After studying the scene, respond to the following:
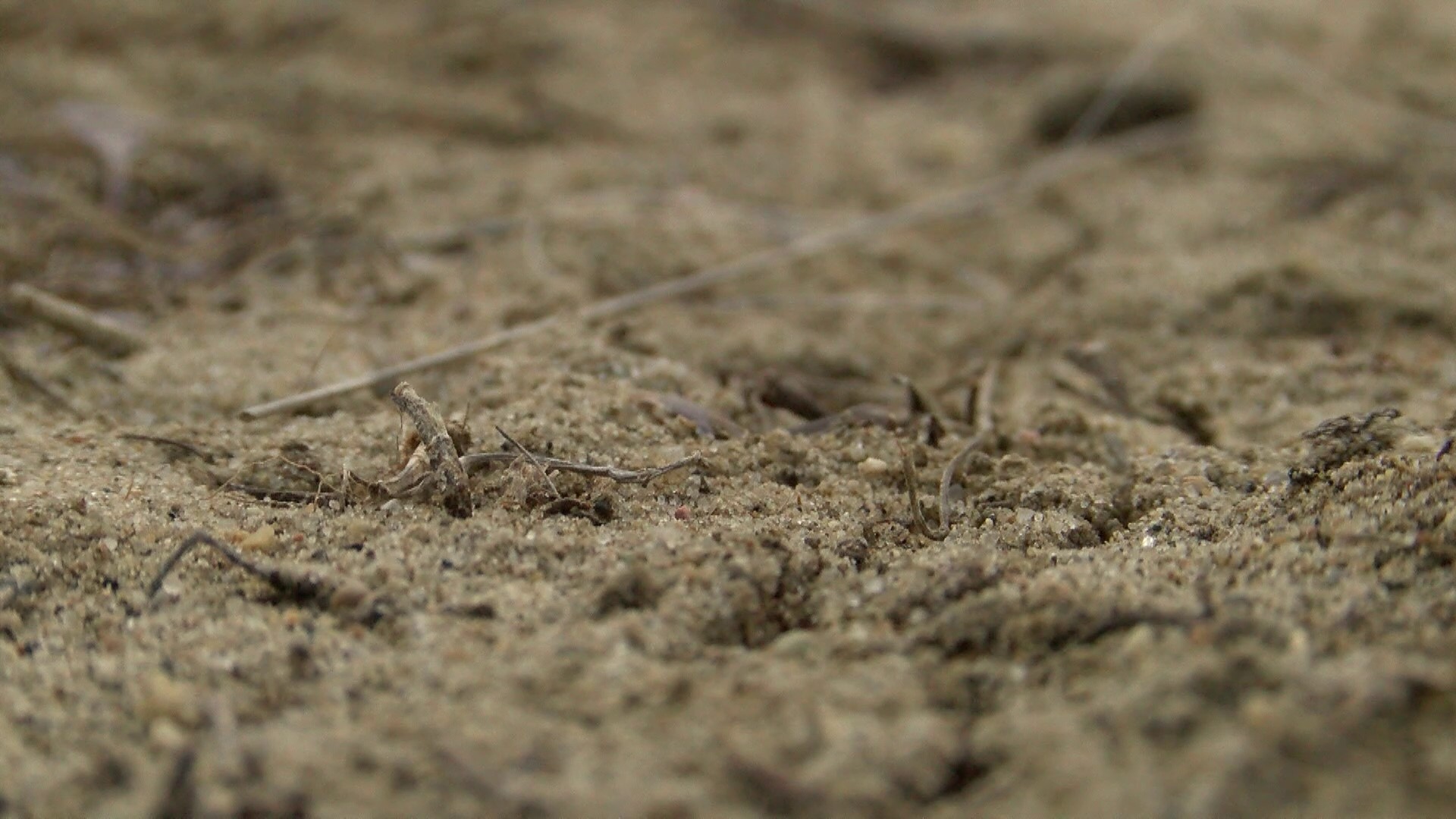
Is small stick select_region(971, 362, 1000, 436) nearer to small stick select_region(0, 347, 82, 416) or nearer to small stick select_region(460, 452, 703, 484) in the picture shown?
small stick select_region(460, 452, 703, 484)

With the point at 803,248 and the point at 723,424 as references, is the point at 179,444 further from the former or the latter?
the point at 803,248

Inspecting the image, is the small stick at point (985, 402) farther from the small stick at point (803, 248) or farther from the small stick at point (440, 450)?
the small stick at point (440, 450)

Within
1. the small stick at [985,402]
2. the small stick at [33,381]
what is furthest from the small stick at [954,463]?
the small stick at [33,381]

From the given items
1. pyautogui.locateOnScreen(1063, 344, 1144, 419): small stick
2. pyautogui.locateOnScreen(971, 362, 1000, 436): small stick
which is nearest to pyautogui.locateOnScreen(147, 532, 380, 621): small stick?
pyautogui.locateOnScreen(971, 362, 1000, 436): small stick

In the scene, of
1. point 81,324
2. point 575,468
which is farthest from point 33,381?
point 575,468

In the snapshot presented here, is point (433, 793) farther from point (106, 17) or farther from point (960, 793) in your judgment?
A: point (106, 17)

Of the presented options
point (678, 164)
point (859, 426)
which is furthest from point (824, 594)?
point (678, 164)
